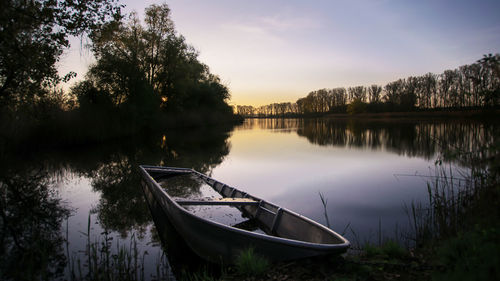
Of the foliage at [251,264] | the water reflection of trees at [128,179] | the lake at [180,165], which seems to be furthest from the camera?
the water reflection of trees at [128,179]

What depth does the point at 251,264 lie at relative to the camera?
3.06m

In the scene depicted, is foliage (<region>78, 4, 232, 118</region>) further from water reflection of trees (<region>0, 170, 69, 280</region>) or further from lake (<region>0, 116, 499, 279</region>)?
water reflection of trees (<region>0, 170, 69, 280</region>)

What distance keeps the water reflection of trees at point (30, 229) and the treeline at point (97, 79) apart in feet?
11.0

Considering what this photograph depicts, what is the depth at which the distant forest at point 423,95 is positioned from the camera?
361cm

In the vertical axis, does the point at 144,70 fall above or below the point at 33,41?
above

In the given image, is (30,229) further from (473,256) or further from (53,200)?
(473,256)

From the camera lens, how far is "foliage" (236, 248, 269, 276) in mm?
3027

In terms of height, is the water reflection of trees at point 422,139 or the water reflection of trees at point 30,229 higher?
the water reflection of trees at point 422,139

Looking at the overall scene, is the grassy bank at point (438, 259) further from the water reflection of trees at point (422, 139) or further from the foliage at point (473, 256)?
the water reflection of trees at point (422, 139)

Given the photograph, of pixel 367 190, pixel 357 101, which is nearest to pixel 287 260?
pixel 367 190

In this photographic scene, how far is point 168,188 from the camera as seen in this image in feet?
24.5

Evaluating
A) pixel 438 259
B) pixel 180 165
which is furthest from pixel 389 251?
pixel 180 165

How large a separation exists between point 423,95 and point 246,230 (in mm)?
68588

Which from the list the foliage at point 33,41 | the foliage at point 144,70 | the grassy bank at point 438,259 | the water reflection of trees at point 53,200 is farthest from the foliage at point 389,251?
the foliage at point 144,70
